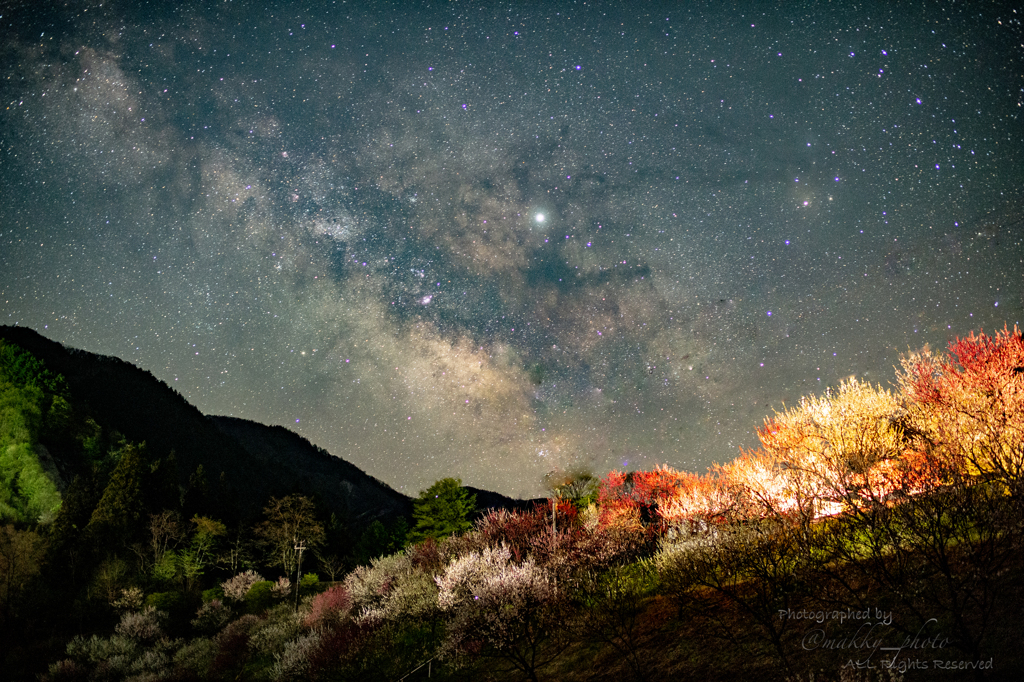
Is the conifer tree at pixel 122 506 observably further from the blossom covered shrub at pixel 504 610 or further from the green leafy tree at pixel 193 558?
the blossom covered shrub at pixel 504 610

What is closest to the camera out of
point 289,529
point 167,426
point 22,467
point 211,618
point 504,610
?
point 504,610

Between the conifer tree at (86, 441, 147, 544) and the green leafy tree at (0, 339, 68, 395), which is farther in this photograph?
the green leafy tree at (0, 339, 68, 395)

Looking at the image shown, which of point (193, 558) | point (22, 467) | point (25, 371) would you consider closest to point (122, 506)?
point (193, 558)

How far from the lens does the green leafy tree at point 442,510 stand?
49.2m

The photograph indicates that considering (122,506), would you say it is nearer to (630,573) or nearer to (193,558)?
(193,558)

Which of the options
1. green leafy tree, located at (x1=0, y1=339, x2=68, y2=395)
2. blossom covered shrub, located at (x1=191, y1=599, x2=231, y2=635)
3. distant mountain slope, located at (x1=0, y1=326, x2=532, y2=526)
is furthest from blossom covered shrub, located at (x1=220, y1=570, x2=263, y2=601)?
green leafy tree, located at (x1=0, y1=339, x2=68, y2=395)

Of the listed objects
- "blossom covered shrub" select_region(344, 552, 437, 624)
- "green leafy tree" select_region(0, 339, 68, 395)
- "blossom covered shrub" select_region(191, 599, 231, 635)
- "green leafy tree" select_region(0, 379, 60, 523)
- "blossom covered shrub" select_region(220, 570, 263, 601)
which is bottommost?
"blossom covered shrub" select_region(191, 599, 231, 635)

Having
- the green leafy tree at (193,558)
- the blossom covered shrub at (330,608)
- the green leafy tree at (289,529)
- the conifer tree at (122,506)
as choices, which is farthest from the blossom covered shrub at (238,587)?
the conifer tree at (122,506)

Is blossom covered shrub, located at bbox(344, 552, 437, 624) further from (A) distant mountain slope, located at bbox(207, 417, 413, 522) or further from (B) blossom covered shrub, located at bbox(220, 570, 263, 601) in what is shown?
(A) distant mountain slope, located at bbox(207, 417, 413, 522)

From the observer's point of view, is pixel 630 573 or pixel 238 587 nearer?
pixel 630 573

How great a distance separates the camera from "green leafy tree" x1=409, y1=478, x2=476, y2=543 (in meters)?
49.2

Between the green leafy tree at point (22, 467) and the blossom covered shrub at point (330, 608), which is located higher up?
the green leafy tree at point (22, 467)

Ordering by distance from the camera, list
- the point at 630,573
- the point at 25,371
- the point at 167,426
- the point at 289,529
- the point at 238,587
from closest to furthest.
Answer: the point at 630,573 → the point at 238,587 → the point at 289,529 → the point at 25,371 → the point at 167,426

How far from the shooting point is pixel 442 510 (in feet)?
165
